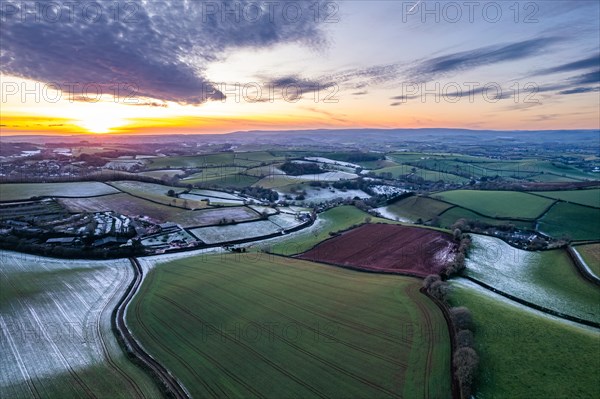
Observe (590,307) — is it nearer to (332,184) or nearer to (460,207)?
(460,207)

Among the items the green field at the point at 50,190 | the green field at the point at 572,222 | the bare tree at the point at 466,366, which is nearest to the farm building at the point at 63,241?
the green field at the point at 50,190

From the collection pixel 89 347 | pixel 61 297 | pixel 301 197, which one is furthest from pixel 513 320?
pixel 301 197

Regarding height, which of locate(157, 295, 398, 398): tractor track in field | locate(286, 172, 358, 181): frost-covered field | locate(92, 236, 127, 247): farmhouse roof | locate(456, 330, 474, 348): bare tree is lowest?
locate(157, 295, 398, 398): tractor track in field

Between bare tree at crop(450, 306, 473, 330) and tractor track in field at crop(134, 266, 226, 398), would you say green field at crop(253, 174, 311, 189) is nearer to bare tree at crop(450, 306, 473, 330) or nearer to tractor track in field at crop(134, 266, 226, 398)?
tractor track in field at crop(134, 266, 226, 398)

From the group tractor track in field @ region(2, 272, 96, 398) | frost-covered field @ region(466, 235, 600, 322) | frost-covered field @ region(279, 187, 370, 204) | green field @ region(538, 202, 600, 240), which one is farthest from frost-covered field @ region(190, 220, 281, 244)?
green field @ region(538, 202, 600, 240)

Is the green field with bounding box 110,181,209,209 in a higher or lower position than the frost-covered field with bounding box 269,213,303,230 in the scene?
higher

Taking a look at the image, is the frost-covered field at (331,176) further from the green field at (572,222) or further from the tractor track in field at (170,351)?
the tractor track in field at (170,351)

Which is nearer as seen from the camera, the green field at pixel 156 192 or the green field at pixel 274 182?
the green field at pixel 156 192
